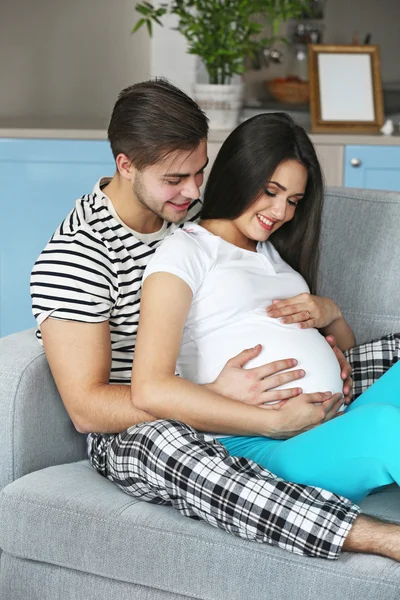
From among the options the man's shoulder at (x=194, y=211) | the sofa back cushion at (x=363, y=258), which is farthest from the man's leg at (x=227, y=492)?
the sofa back cushion at (x=363, y=258)

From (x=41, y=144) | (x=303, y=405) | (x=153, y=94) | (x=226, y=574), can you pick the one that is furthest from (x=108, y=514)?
(x=41, y=144)

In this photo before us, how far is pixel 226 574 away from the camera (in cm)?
152

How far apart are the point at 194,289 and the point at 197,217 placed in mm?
316

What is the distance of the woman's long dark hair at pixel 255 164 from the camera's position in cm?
190

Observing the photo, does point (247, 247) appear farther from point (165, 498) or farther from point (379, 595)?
point (379, 595)

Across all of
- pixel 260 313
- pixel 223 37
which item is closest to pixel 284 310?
pixel 260 313

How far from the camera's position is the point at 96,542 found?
1.61 m

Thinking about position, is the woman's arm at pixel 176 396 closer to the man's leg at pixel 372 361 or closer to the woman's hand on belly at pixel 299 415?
the woman's hand on belly at pixel 299 415

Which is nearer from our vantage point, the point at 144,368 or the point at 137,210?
the point at 144,368

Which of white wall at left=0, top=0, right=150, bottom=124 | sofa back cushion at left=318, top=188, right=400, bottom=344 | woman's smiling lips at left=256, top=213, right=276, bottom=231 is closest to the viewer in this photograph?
woman's smiling lips at left=256, top=213, right=276, bottom=231

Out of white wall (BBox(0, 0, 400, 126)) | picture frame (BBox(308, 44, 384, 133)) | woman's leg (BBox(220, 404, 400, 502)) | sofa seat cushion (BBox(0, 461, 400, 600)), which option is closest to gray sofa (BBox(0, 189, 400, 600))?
sofa seat cushion (BBox(0, 461, 400, 600))

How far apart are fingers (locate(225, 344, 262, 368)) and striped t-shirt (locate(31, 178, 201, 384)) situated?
0.23 meters

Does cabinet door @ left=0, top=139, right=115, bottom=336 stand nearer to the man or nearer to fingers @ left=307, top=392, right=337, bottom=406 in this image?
the man

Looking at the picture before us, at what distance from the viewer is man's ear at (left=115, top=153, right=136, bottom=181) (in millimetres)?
1864
